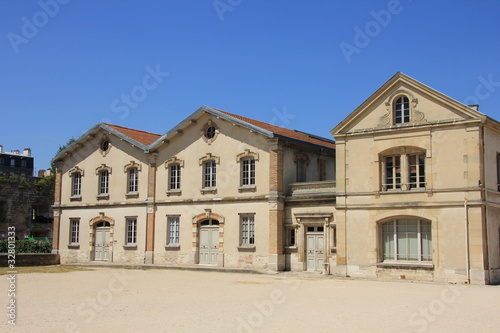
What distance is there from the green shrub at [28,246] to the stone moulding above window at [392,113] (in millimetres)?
21951

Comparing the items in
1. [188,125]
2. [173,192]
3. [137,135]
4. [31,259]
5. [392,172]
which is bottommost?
[31,259]

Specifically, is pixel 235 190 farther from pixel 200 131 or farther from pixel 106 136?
pixel 106 136

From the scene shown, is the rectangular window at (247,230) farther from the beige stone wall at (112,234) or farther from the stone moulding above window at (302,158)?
the beige stone wall at (112,234)

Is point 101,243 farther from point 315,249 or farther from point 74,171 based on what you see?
point 315,249

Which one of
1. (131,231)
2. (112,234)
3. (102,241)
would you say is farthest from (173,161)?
(102,241)

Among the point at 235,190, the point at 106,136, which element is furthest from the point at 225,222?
the point at 106,136

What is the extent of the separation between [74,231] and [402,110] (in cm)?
1943

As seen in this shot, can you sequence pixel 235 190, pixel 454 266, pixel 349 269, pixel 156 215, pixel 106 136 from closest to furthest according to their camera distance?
pixel 454 266
pixel 349 269
pixel 235 190
pixel 156 215
pixel 106 136

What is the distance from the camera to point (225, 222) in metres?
26.2

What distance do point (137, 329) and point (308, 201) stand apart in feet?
49.8

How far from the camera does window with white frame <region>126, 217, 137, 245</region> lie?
96.6ft

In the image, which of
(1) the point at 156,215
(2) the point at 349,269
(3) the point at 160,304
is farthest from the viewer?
(1) the point at 156,215

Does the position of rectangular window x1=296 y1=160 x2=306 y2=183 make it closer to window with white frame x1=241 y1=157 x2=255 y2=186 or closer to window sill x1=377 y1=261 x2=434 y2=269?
window with white frame x1=241 y1=157 x2=255 y2=186

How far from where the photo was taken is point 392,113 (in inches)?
859
